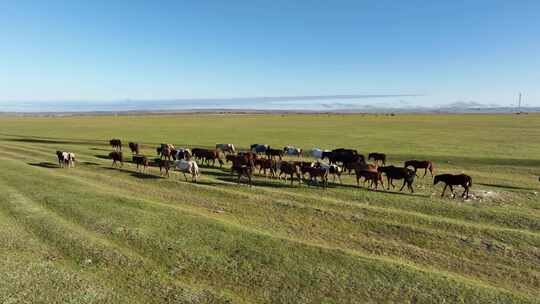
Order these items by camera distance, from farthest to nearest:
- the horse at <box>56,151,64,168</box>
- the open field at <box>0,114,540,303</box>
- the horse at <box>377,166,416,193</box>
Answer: the horse at <box>56,151,64,168</box> < the horse at <box>377,166,416,193</box> < the open field at <box>0,114,540,303</box>

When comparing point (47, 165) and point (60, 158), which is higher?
point (60, 158)

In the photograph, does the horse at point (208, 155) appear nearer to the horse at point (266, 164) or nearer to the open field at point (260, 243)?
the horse at point (266, 164)

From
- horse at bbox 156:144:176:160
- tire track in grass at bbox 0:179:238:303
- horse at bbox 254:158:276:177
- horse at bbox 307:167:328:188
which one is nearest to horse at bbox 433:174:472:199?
horse at bbox 307:167:328:188

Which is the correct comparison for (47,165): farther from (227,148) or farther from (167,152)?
(227,148)

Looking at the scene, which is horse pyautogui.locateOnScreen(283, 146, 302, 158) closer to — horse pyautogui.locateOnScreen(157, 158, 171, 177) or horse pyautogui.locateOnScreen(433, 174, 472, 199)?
horse pyautogui.locateOnScreen(157, 158, 171, 177)

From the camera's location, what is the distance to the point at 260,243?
13.0 m

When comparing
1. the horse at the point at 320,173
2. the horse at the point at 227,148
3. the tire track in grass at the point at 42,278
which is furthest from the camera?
the horse at the point at 227,148

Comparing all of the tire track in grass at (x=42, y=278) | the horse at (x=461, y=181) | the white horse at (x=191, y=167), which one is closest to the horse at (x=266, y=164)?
the white horse at (x=191, y=167)

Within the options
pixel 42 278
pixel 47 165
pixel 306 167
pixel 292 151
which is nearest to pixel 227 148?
pixel 292 151

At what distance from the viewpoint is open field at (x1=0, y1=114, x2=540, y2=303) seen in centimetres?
1006

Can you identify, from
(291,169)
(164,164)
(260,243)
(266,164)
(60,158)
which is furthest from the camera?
(60,158)

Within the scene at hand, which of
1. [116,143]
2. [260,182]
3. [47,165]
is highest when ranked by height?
[116,143]

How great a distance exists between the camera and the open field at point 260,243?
396 inches

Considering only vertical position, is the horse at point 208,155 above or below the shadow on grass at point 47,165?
above
